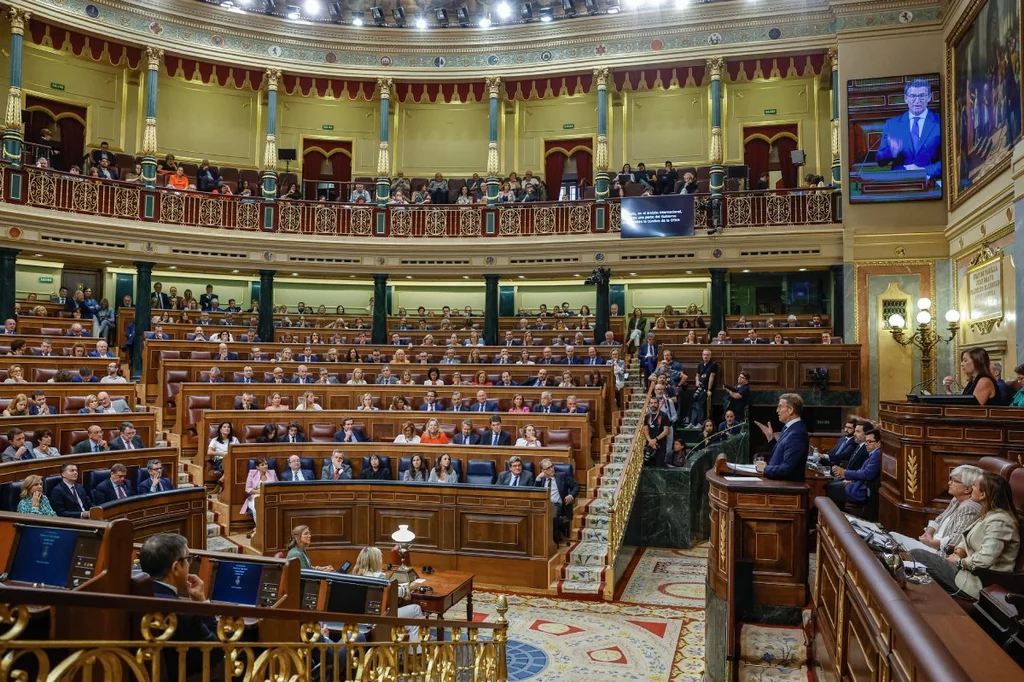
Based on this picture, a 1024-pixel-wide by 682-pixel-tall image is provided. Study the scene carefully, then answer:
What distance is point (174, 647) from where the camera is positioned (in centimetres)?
211

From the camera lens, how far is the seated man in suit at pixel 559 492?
8.27 m

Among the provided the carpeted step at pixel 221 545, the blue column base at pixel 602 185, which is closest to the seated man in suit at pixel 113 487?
the carpeted step at pixel 221 545

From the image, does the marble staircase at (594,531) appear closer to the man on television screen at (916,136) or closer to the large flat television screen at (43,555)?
the large flat television screen at (43,555)

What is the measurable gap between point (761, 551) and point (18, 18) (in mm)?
16704

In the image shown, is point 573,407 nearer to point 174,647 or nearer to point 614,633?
point 614,633

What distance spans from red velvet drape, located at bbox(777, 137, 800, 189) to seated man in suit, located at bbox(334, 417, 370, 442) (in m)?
12.0

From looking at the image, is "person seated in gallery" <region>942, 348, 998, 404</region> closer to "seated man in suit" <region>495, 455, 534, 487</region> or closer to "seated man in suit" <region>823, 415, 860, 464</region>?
"seated man in suit" <region>823, 415, 860, 464</region>

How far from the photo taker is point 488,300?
16641 mm

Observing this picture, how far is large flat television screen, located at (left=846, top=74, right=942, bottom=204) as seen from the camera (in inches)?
500

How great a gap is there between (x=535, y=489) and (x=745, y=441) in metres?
4.16

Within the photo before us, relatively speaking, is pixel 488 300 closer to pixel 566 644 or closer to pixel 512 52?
pixel 512 52

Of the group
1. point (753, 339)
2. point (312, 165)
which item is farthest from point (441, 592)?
point (312, 165)

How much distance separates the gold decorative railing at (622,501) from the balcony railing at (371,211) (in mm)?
6278

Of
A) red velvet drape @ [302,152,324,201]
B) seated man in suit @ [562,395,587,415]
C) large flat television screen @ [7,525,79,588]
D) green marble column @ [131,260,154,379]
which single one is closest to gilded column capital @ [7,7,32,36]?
green marble column @ [131,260,154,379]
